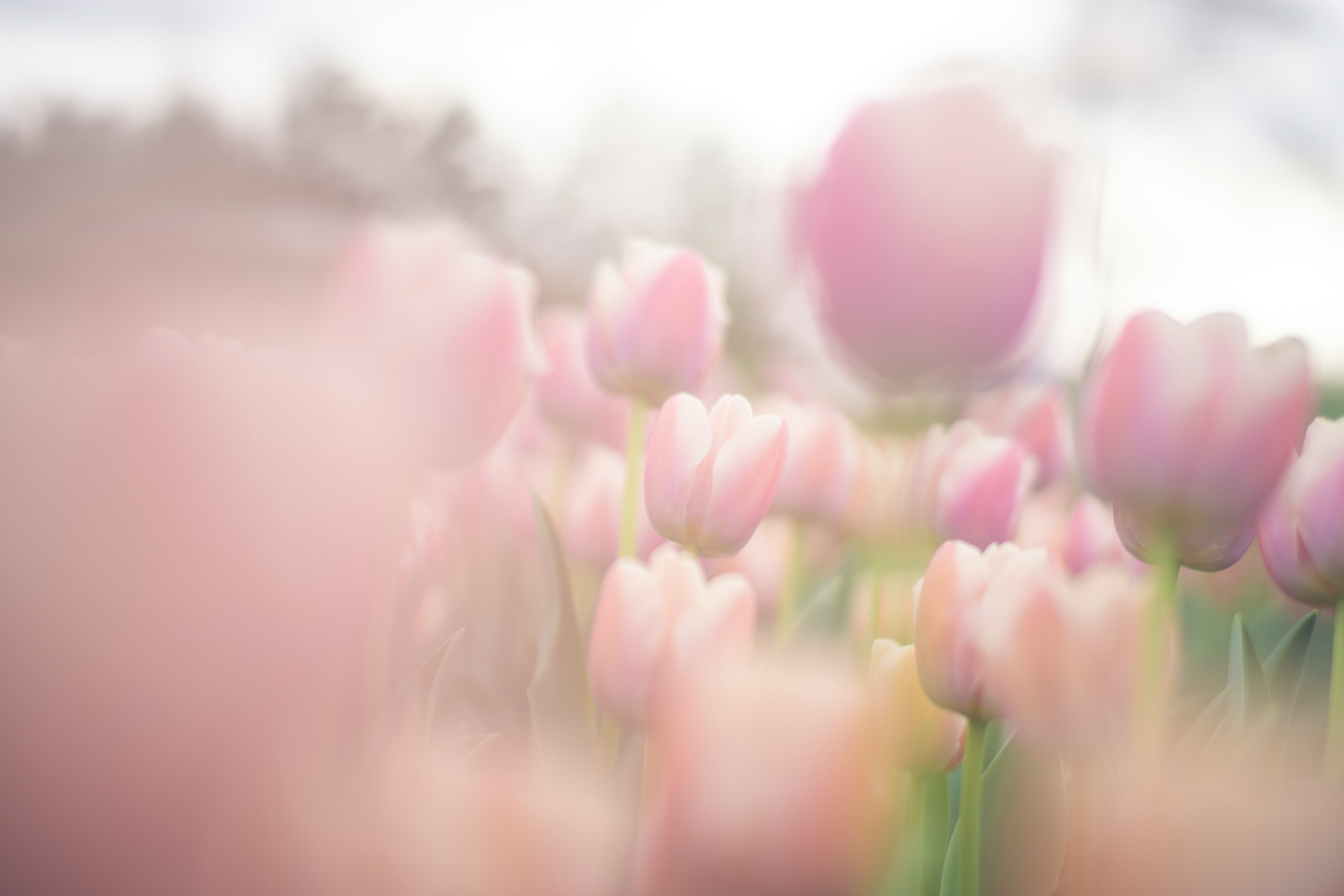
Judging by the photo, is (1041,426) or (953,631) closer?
(953,631)

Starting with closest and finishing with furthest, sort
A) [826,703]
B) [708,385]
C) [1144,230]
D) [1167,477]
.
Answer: [826,703], [1167,477], [1144,230], [708,385]

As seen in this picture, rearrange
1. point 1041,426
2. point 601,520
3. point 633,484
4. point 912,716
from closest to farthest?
point 912,716 < point 633,484 < point 601,520 < point 1041,426

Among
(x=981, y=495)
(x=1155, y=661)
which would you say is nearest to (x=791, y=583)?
(x=981, y=495)

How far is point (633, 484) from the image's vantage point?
0.32 m

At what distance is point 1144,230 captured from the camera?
1.15 feet

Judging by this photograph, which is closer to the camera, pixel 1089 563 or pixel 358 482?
pixel 358 482

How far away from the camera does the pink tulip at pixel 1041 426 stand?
55cm

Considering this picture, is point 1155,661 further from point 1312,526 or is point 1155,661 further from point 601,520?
point 601,520

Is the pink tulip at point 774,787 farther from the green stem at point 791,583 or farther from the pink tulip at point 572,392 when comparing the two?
the pink tulip at point 572,392

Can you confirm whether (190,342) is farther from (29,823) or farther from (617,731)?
(617,731)

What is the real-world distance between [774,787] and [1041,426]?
0.50 metres

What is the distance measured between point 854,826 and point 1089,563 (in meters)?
0.31

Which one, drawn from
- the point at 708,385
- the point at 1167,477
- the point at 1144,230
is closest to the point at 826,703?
the point at 1167,477

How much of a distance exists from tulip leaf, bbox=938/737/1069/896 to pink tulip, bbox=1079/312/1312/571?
55mm
